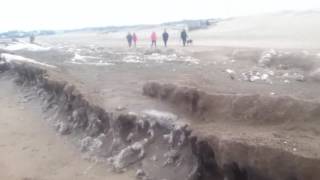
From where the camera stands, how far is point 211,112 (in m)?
13.3

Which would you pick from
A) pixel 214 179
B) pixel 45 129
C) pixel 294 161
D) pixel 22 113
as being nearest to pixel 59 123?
pixel 45 129

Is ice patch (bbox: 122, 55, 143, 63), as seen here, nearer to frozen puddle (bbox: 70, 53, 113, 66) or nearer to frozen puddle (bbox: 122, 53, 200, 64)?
frozen puddle (bbox: 122, 53, 200, 64)

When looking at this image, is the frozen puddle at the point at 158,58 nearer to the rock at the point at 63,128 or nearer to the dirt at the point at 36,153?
the dirt at the point at 36,153

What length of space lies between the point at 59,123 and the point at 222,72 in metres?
7.33

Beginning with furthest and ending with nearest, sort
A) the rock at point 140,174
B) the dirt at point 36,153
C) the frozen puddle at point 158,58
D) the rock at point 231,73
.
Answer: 1. the frozen puddle at point 158,58
2. the rock at point 231,73
3. the dirt at point 36,153
4. the rock at point 140,174

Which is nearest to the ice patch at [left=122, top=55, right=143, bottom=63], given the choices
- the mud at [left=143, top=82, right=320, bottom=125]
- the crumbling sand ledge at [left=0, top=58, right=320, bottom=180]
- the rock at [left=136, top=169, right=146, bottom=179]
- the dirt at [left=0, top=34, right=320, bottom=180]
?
the dirt at [left=0, top=34, right=320, bottom=180]

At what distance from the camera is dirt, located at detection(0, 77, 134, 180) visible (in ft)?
45.9

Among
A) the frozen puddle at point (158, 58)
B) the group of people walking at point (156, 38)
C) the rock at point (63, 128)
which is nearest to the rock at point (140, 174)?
the rock at point (63, 128)

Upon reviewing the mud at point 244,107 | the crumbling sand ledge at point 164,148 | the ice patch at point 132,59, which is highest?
the mud at point 244,107

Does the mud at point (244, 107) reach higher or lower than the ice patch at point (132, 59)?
higher

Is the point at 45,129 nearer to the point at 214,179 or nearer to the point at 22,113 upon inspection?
the point at 22,113

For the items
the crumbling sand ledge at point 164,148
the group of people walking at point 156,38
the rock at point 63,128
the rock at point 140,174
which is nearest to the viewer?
the crumbling sand ledge at point 164,148

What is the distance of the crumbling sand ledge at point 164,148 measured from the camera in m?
9.62

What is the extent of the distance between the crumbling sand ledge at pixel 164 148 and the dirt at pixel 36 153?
45cm
